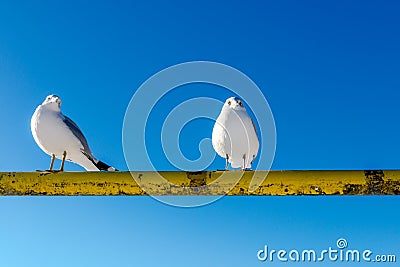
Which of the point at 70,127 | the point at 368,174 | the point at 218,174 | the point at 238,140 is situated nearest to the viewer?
the point at 368,174

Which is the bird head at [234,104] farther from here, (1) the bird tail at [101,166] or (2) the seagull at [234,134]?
(1) the bird tail at [101,166]

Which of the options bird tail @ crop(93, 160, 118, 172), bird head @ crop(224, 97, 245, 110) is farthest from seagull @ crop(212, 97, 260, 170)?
bird tail @ crop(93, 160, 118, 172)

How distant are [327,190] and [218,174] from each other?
0.90 m

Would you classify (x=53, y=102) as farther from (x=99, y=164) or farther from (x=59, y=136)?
(x=99, y=164)

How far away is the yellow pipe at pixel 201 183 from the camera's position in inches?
175

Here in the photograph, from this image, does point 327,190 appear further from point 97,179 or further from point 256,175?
point 97,179

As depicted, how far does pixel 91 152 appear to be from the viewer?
9.79 meters

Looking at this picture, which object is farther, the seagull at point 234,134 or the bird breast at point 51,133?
the bird breast at point 51,133

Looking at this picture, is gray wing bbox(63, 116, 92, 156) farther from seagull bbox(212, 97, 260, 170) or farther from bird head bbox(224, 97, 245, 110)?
bird head bbox(224, 97, 245, 110)

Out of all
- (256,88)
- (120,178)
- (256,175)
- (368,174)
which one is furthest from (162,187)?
(256,88)

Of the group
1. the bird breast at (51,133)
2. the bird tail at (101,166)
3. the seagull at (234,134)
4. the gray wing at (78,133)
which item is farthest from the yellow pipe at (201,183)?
the gray wing at (78,133)

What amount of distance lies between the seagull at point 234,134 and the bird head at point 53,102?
2.92m

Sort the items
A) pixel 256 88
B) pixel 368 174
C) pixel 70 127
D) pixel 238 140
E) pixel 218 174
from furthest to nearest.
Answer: pixel 70 127, pixel 238 140, pixel 256 88, pixel 218 174, pixel 368 174

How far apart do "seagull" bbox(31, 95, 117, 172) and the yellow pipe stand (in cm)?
402
